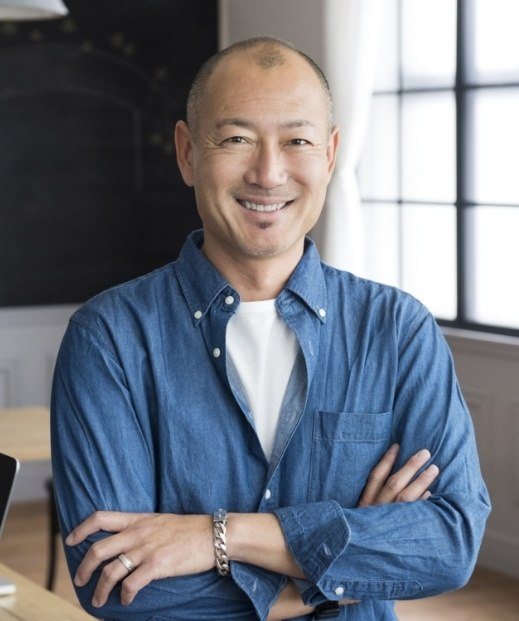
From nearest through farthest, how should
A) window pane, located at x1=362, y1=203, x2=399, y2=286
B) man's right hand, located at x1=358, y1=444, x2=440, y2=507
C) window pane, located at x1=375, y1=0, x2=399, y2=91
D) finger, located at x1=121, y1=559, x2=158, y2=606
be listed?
finger, located at x1=121, y1=559, x2=158, y2=606 < man's right hand, located at x1=358, y1=444, x2=440, y2=507 < window pane, located at x1=375, y1=0, x2=399, y2=91 < window pane, located at x1=362, y1=203, x2=399, y2=286

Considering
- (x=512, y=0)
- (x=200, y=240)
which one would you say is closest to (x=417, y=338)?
(x=200, y=240)

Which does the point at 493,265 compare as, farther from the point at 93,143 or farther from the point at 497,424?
the point at 93,143

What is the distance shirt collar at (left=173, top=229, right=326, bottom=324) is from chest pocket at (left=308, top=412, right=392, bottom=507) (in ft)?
0.51

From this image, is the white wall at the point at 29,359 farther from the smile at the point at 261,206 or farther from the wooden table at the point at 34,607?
the smile at the point at 261,206

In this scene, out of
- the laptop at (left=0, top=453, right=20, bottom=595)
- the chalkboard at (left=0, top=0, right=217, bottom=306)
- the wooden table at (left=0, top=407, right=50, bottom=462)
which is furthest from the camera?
the chalkboard at (left=0, top=0, right=217, bottom=306)

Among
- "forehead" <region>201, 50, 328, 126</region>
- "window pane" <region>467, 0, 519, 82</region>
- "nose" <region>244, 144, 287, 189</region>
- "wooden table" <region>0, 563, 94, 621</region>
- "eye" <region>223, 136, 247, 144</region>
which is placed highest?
"window pane" <region>467, 0, 519, 82</region>

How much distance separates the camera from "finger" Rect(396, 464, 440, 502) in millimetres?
1791

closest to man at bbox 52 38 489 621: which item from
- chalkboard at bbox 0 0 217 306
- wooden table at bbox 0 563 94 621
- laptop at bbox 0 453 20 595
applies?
laptop at bbox 0 453 20 595

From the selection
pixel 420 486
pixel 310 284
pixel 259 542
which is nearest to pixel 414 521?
pixel 420 486

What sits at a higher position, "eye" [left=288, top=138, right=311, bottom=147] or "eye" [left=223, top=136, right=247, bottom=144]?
"eye" [left=223, top=136, right=247, bottom=144]

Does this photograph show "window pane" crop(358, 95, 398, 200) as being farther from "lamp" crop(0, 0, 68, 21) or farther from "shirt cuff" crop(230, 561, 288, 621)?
"shirt cuff" crop(230, 561, 288, 621)

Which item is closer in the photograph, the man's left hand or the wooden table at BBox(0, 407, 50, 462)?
the man's left hand

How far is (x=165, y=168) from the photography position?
6.27 metres

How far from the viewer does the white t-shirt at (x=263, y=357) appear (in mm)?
1779
